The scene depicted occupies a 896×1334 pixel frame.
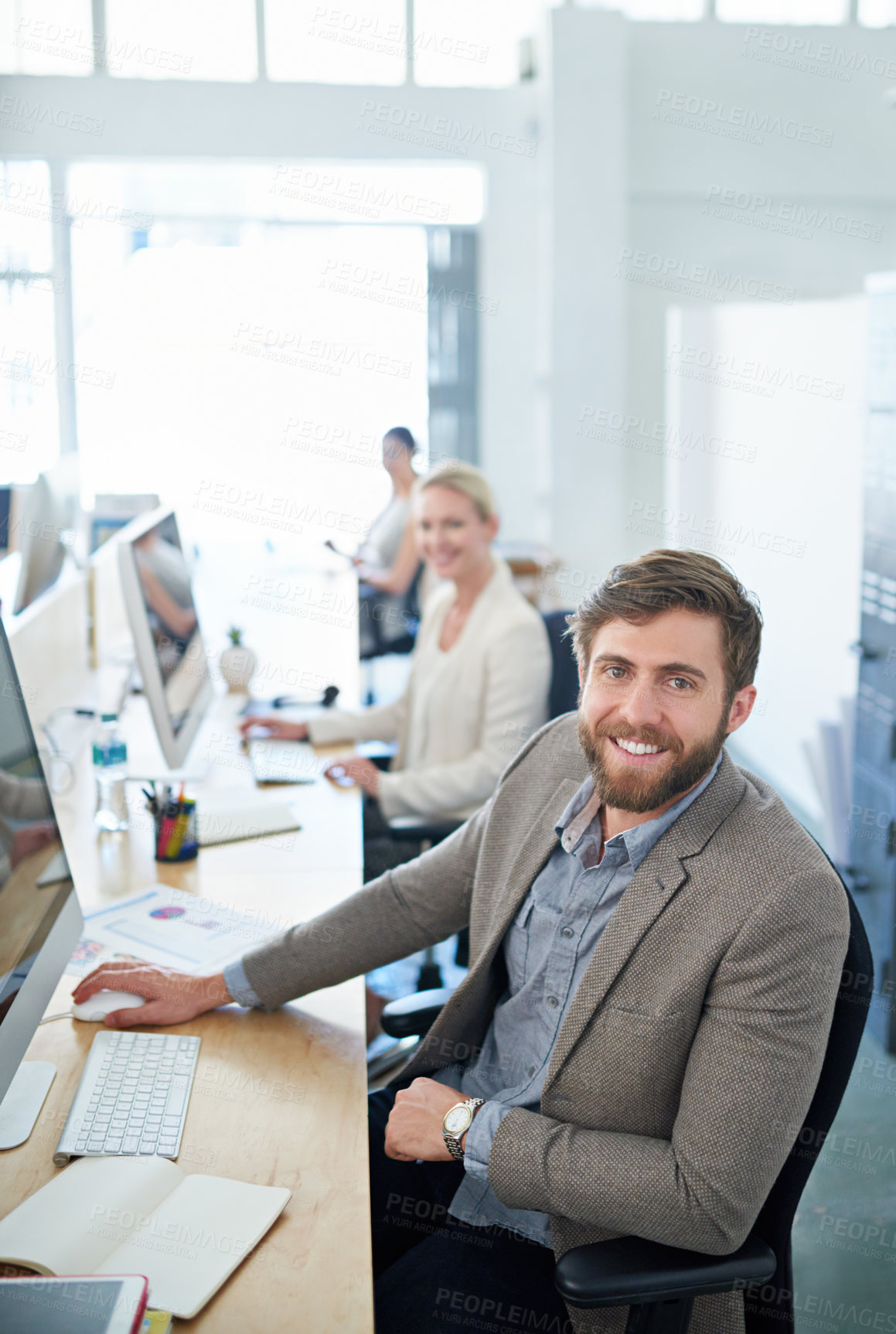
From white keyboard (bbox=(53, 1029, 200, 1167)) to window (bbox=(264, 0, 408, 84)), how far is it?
6.55 meters

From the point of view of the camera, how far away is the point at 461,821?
254cm

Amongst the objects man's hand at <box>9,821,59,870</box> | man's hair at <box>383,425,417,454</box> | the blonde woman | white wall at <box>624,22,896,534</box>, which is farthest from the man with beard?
white wall at <box>624,22,896,534</box>

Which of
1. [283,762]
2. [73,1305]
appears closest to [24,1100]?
[73,1305]

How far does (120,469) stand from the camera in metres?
7.67

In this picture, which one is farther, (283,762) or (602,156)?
(602,156)

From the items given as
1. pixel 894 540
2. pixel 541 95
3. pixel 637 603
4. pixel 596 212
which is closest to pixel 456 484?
pixel 894 540

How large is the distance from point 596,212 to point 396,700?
4460mm

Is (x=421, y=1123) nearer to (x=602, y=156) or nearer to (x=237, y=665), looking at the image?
(x=237, y=665)

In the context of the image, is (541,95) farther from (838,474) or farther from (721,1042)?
(721,1042)

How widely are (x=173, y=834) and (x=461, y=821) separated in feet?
2.09

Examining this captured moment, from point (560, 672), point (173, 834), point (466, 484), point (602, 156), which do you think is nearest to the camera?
point (173, 834)

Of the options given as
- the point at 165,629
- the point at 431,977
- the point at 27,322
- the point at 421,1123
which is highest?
the point at 27,322

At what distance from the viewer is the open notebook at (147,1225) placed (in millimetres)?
1128

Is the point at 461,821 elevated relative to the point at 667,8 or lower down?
lower down
